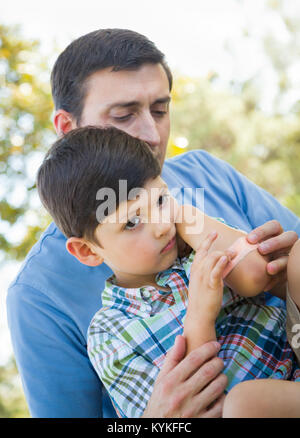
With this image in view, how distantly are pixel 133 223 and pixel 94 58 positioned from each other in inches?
30.6

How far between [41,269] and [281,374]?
2.93 feet

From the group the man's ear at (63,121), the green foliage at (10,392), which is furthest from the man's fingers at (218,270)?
the green foliage at (10,392)

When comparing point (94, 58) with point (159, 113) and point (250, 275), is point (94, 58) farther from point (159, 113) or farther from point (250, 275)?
point (250, 275)

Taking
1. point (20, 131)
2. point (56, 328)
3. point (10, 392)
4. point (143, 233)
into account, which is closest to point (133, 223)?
point (143, 233)

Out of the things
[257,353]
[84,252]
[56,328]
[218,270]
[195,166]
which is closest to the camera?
[218,270]

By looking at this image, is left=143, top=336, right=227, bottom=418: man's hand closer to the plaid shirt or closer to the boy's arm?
the plaid shirt

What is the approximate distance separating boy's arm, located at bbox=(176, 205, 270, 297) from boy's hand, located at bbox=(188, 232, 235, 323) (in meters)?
0.07

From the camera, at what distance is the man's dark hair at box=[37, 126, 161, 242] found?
1407mm

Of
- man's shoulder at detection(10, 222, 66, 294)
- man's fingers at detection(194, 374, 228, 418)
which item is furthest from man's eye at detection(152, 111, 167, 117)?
man's fingers at detection(194, 374, 228, 418)

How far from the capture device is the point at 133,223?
1421 millimetres

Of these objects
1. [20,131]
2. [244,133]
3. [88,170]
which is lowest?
[244,133]

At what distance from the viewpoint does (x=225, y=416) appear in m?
1.15

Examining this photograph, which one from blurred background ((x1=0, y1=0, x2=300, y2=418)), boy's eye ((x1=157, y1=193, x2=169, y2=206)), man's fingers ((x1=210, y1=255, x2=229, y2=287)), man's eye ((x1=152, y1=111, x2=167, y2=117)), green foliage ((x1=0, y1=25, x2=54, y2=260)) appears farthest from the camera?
blurred background ((x1=0, y1=0, x2=300, y2=418))

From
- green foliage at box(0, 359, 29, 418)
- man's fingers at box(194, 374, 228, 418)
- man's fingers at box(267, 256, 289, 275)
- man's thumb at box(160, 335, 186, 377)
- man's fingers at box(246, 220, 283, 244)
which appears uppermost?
man's fingers at box(246, 220, 283, 244)
